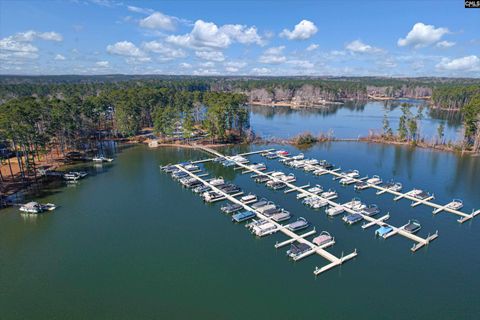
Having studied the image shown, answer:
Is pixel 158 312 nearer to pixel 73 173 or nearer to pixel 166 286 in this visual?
pixel 166 286

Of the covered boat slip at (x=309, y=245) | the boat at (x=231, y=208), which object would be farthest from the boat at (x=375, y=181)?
the boat at (x=231, y=208)

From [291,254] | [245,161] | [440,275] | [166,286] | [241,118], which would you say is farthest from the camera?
[241,118]

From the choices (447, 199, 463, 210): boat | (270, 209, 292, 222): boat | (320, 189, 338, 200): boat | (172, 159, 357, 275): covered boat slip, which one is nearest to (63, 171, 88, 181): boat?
(172, 159, 357, 275): covered boat slip

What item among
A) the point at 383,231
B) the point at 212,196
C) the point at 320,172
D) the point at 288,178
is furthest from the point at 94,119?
the point at 383,231

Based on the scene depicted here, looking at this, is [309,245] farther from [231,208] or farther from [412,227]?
[412,227]

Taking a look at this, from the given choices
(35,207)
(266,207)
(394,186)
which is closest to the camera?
(35,207)

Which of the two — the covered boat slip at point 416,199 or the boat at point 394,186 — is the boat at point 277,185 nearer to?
the covered boat slip at point 416,199

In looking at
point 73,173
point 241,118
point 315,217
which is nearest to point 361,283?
point 315,217
